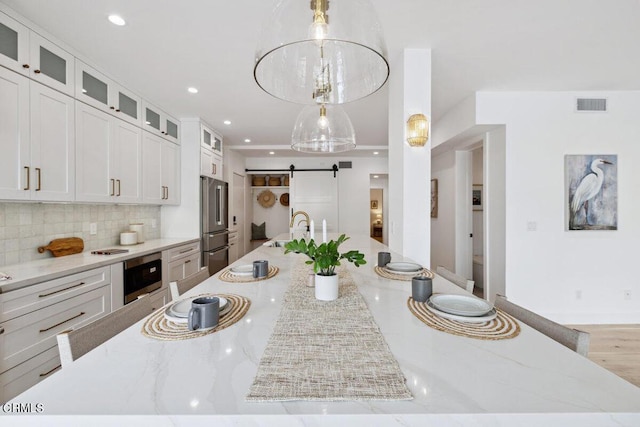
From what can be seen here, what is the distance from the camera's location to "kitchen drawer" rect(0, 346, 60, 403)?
1.48 metres

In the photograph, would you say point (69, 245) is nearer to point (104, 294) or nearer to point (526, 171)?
point (104, 294)

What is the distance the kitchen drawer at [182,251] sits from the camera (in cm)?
311

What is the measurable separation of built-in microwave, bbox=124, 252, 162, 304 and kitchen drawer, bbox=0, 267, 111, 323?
228 millimetres

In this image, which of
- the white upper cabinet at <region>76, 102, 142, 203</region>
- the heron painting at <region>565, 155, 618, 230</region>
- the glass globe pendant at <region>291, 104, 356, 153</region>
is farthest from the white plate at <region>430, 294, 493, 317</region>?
the heron painting at <region>565, 155, 618, 230</region>

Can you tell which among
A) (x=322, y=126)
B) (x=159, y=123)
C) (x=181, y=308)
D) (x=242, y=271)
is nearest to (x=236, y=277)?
(x=242, y=271)

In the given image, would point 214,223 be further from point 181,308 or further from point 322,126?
point 181,308

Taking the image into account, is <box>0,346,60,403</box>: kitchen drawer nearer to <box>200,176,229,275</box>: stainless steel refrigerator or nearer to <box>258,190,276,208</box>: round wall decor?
<box>200,176,229,275</box>: stainless steel refrigerator

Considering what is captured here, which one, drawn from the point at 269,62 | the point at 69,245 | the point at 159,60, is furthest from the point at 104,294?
the point at 269,62

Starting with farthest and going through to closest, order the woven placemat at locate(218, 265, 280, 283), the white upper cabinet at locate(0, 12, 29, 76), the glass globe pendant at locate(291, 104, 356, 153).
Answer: the glass globe pendant at locate(291, 104, 356, 153) < the white upper cabinet at locate(0, 12, 29, 76) < the woven placemat at locate(218, 265, 280, 283)

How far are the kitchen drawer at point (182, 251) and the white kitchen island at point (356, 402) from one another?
8.27ft

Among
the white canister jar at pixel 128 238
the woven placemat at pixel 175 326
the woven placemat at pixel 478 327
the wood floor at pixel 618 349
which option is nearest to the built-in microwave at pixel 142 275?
the white canister jar at pixel 128 238

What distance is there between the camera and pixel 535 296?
10.1ft

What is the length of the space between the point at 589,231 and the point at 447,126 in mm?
2001

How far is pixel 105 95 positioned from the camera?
8.30 feet
